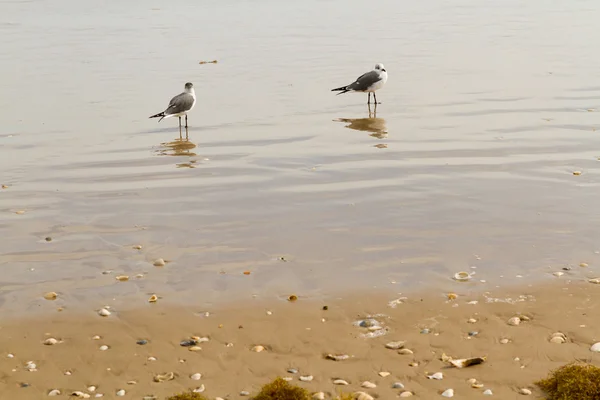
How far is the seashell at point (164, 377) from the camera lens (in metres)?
6.41

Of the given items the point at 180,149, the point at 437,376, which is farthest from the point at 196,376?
the point at 180,149

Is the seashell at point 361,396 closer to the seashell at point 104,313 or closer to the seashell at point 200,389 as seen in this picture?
the seashell at point 200,389

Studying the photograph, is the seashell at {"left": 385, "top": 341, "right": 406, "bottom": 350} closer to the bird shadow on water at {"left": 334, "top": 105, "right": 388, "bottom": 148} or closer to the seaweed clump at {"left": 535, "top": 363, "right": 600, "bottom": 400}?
the seaweed clump at {"left": 535, "top": 363, "right": 600, "bottom": 400}

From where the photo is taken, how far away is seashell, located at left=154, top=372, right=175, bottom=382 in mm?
6410

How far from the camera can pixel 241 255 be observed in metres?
9.11

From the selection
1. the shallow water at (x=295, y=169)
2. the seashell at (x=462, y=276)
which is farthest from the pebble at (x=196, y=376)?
the seashell at (x=462, y=276)

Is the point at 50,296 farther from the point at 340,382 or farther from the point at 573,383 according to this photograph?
the point at 573,383

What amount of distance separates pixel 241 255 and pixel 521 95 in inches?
428

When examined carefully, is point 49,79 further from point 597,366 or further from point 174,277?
point 597,366

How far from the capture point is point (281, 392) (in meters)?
5.96

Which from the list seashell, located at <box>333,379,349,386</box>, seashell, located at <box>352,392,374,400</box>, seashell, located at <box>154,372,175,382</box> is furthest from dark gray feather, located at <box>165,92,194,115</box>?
seashell, located at <box>352,392,374,400</box>

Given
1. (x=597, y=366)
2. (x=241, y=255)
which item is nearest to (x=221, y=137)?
(x=241, y=255)

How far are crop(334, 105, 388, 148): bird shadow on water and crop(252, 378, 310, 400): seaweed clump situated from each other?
30.6 feet

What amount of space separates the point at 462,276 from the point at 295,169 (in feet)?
15.9
